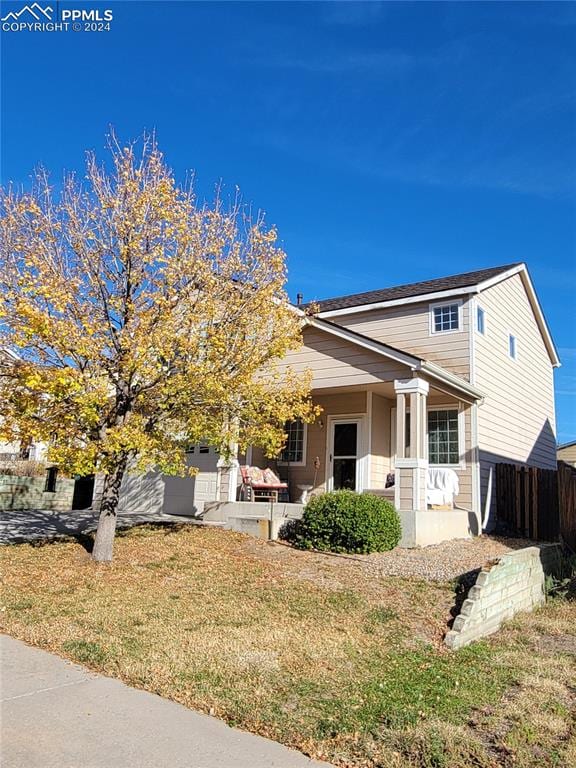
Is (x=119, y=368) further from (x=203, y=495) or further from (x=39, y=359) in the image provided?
(x=203, y=495)

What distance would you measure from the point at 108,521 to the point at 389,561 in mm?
4411

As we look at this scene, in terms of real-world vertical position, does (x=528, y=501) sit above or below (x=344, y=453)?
below

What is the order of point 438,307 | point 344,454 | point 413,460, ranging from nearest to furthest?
point 413,460, point 344,454, point 438,307

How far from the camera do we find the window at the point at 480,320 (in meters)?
14.4

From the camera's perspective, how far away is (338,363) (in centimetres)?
1250

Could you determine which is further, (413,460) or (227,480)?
(227,480)

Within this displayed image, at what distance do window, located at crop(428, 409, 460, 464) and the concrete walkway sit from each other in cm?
1017

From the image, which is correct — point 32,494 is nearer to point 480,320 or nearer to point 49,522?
point 49,522

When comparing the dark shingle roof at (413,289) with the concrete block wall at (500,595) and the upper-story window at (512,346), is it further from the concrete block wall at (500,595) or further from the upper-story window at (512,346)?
the concrete block wall at (500,595)

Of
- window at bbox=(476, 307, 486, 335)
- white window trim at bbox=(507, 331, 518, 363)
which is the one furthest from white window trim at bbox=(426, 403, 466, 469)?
white window trim at bbox=(507, 331, 518, 363)

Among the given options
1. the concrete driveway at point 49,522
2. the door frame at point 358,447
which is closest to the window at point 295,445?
the door frame at point 358,447

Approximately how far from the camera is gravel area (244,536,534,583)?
8.25 meters

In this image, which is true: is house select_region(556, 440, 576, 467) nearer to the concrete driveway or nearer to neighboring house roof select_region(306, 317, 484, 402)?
neighboring house roof select_region(306, 317, 484, 402)

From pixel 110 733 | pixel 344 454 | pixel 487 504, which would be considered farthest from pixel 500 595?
pixel 344 454
